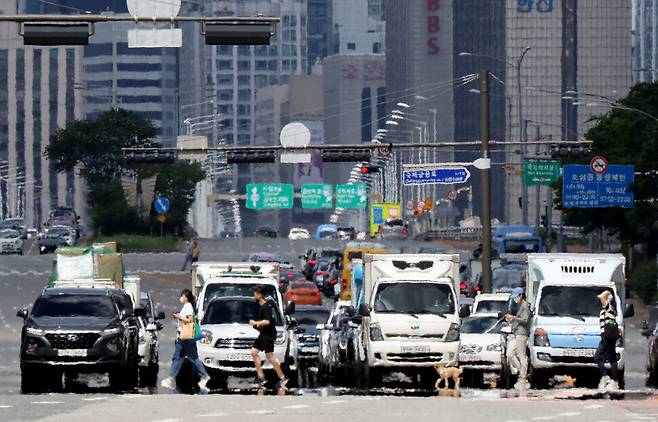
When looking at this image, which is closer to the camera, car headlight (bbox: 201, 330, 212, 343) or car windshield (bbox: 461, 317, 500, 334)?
car headlight (bbox: 201, 330, 212, 343)

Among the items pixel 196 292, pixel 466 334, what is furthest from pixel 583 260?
pixel 196 292

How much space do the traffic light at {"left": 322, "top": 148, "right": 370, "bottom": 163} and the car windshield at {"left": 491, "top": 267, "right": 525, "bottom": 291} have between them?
6158 millimetres

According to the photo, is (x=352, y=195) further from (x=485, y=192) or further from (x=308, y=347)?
(x=308, y=347)

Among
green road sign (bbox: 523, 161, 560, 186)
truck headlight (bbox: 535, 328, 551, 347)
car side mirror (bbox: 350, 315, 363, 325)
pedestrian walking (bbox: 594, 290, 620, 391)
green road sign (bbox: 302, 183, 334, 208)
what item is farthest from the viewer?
green road sign (bbox: 302, 183, 334, 208)

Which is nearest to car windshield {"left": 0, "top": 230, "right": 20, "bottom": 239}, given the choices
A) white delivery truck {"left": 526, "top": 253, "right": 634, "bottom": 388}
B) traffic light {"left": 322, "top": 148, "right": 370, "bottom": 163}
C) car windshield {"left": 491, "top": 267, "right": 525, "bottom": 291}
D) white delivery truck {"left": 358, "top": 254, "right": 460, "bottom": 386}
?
traffic light {"left": 322, "top": 148, "right": 370, "bottom": 163}

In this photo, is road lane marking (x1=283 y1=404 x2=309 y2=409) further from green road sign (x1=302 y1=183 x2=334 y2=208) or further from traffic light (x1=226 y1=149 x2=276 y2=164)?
green road sign (x1=302 y1=183 x2=334 y2=208)

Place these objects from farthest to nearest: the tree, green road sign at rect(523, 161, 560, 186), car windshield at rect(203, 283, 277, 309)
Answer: green road sign at rect(523, 161, 560, 186)
the tree
car windshield at rect(203, 283, 277, 309)

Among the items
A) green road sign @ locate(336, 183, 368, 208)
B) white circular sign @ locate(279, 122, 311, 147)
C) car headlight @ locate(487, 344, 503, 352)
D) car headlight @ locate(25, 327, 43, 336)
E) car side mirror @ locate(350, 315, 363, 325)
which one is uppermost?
white circular sign @ locate(279, 122, 311, 147)

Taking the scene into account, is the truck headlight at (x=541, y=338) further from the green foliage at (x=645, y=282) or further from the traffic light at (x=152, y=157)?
the green foliage at (x=645, y=282)

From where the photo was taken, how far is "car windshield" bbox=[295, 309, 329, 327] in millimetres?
44969

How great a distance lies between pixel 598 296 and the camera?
35.5m

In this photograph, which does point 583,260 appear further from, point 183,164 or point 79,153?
point 79,153

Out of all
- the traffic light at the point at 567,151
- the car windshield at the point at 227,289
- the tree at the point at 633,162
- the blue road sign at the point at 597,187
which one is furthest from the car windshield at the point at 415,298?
the blue road sign at the point at 597,187

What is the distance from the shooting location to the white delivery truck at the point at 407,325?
34.6 meters
